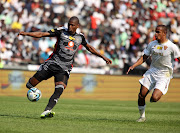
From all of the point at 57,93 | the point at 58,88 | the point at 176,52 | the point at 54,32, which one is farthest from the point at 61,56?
the point at 176,52

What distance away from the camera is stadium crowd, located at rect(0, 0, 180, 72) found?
20.0 metres

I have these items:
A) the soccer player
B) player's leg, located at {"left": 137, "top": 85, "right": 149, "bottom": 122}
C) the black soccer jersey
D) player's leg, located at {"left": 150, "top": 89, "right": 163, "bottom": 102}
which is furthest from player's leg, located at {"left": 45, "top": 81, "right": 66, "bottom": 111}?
player's leg, located at {"left": 150, "top": 89, "right": 163, "bottom": 102}

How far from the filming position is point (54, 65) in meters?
8.76

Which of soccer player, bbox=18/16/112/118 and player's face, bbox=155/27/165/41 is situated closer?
soccer player, bbox=18/16/112/118

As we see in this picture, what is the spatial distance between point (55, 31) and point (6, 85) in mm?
9638

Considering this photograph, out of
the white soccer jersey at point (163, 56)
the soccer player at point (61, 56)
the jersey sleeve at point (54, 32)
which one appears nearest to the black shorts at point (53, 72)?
the soccer player at point (61, 56)

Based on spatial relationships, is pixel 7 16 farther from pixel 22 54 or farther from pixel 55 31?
pixel 55 31

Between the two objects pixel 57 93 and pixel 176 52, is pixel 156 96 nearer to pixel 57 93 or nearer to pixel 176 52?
pixel 176 52

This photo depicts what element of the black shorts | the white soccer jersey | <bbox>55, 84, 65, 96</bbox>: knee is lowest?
<bbox>55, 84, 65, 96</bbox>: knee

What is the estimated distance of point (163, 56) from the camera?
8953 mm

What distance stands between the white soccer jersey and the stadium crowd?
10397 mm

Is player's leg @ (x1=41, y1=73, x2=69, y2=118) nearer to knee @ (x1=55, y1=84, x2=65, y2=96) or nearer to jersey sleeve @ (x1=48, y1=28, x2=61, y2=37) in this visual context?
knee @ (x1=55, y1=84, x2=65, y2=96)

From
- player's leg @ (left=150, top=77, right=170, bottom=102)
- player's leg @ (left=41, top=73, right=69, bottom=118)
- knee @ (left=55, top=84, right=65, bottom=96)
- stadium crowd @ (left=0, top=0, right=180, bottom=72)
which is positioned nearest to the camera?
player's leg @ (left=41, top=73, right=69, bottom=118)

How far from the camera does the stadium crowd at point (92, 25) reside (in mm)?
19994
